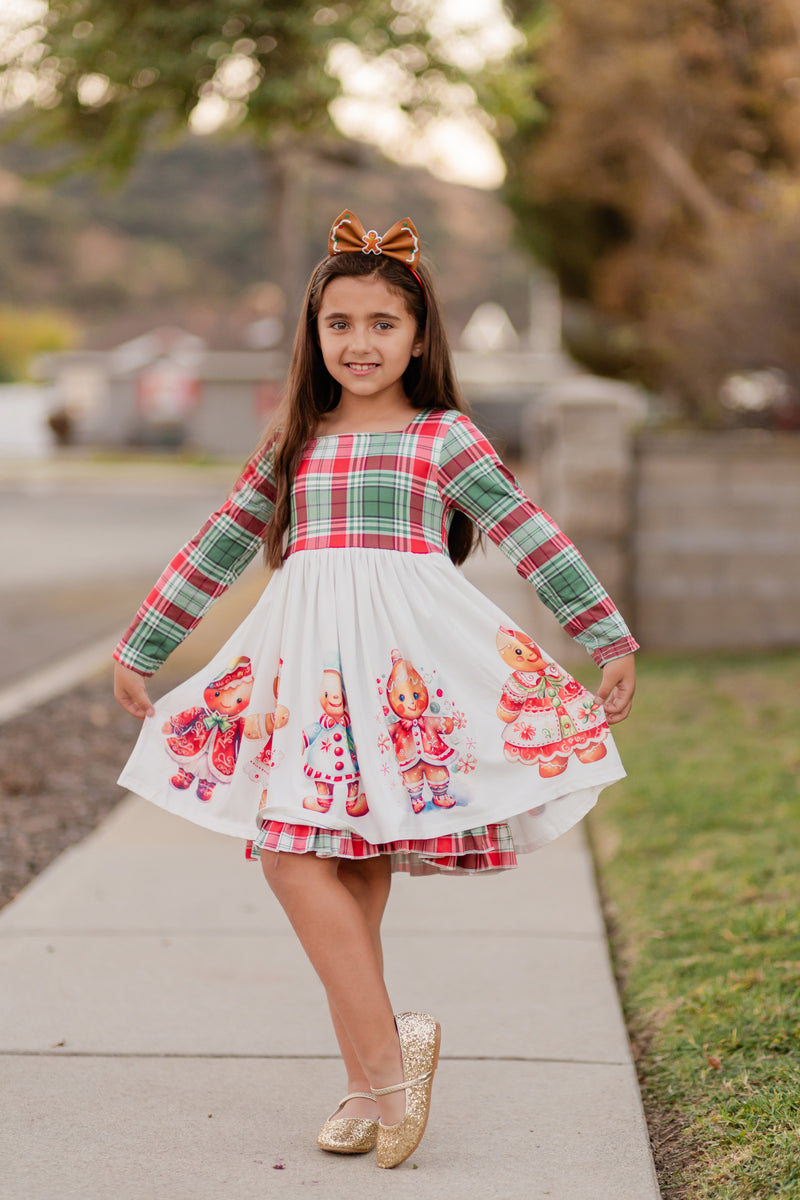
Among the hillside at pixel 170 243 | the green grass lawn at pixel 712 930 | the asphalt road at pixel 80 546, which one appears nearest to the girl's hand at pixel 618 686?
the green grass lawn at pixel 712 930

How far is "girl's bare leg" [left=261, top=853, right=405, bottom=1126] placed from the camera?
2613 mm

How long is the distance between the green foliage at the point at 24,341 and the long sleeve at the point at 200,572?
56090 mm

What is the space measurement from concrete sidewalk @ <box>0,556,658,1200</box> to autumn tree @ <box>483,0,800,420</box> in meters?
10.6

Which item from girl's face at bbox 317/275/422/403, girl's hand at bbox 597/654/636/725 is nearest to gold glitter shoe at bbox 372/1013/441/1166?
girl's hand at bbox 597/654/636/725

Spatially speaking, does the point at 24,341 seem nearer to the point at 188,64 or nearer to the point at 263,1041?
the point at 188,64

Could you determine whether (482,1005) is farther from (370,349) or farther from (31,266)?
(31,266)

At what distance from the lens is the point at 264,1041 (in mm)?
3305

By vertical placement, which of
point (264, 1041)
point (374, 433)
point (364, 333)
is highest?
point (364, 333)

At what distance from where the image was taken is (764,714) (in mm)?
6855

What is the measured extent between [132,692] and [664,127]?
1559cm

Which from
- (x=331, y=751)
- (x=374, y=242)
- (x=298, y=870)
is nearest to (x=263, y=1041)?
(x=298, y=870)

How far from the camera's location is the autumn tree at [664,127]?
15578 mm

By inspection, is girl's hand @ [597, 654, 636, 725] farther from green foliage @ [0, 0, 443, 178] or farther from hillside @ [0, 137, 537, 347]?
hillside @ [0, 137, 537, 347]

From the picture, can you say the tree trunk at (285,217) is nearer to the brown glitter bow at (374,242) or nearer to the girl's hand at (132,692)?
the brown glitter bow at (374,242)
